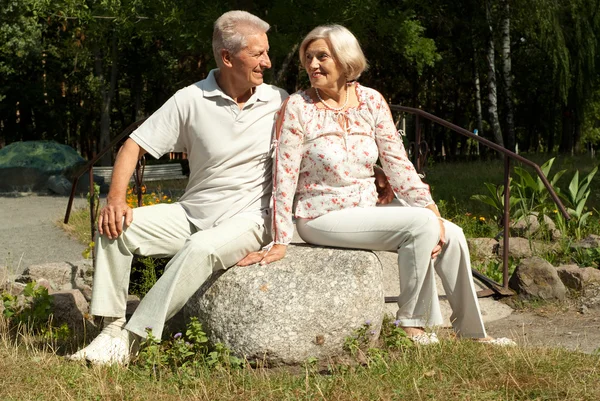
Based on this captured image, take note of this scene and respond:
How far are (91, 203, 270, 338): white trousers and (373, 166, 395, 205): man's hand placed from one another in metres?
0.68

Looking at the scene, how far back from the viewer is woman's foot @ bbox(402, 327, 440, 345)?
429 cm

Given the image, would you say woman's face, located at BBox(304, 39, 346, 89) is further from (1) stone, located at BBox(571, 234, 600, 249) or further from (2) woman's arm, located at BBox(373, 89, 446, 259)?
(1) stone, located at BBox(571, 234, 600, 249)

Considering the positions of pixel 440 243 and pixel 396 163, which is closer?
pixel 440 243

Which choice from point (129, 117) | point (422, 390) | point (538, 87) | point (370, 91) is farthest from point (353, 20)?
point (129, 117)

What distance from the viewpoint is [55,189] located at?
669 inches

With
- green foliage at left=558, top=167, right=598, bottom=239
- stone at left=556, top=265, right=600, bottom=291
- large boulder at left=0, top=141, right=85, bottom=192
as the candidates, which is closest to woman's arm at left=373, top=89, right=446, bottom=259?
stone at left=556, top=265, right=600, bottom=291

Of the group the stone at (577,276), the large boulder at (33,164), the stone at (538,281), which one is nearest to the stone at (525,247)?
the stone at (577,276)

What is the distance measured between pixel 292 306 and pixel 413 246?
674 millimetres

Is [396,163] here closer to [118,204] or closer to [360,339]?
[360,339]

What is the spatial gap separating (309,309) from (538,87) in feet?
100

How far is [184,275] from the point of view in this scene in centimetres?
415

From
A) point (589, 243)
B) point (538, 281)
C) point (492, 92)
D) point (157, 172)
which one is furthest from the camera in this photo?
point (492, 92)

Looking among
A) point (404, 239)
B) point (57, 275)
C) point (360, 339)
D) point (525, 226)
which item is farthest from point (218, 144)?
point (525, 226)

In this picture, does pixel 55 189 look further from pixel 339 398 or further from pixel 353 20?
pixel 339 398
